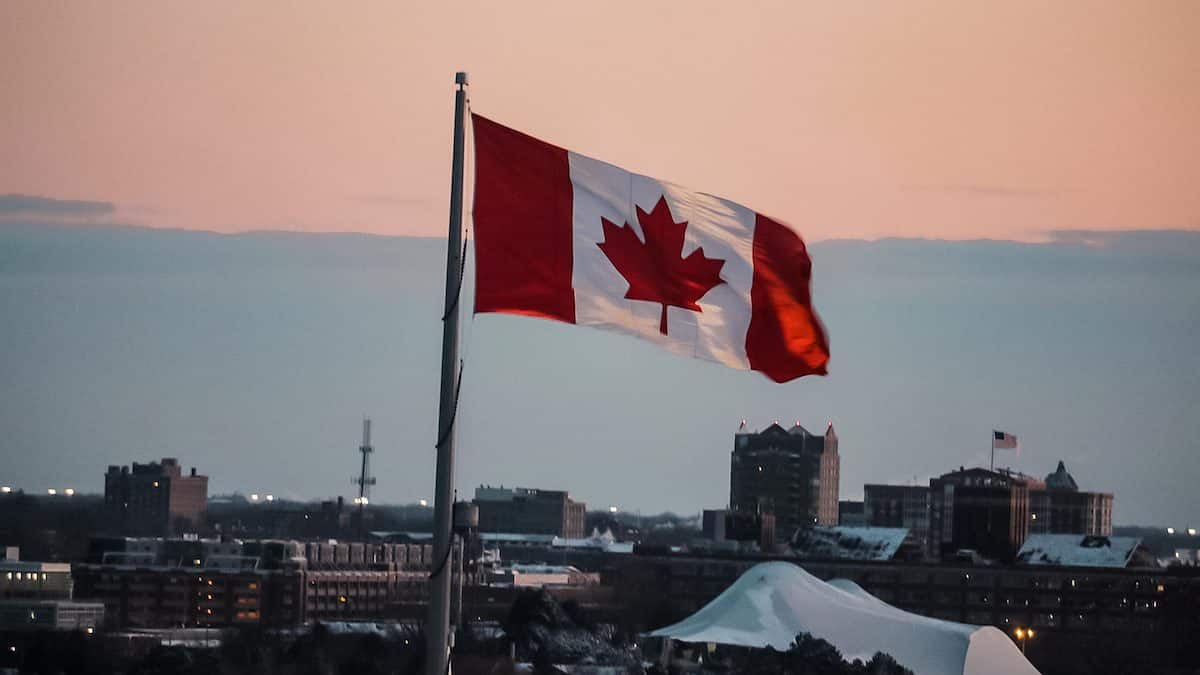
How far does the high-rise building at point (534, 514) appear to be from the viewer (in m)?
136

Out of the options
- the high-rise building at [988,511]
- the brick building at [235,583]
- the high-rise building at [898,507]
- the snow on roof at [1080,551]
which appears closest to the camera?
the brick building at [235,583]

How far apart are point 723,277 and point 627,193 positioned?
61 centimetres

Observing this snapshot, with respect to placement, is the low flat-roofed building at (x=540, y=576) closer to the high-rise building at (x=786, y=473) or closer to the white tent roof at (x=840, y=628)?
the high-rise building at (x=786, y=473)

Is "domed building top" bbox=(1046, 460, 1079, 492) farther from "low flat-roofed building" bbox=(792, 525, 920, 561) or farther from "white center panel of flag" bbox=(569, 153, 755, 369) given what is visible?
"white center panel of flag" bbox=(569, 153, 755, 369)

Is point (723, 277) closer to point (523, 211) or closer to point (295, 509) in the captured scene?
point (523, 211)

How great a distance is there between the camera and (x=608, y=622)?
6494 centimetres

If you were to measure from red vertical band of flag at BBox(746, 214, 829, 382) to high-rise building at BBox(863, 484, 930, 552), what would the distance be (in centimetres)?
7939

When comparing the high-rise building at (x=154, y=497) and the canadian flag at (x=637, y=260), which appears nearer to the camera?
the canadian flag at (x=637, y=260)

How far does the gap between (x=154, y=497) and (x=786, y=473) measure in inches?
970

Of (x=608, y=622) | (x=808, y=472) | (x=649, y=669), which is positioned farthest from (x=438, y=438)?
(x=808, y=472)

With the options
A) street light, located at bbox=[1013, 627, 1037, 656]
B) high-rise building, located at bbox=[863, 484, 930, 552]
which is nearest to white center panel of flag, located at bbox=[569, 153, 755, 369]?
street light, located at bbox=[1013, 627, 1037, 656]

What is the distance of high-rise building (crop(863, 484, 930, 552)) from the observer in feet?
300

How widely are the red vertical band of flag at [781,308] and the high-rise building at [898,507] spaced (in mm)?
79387

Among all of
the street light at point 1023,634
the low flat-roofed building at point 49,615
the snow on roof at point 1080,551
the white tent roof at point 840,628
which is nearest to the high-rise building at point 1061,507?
the snow on roof at point 1080,551
